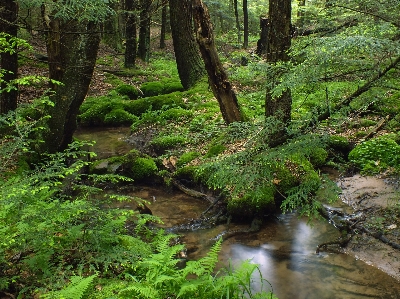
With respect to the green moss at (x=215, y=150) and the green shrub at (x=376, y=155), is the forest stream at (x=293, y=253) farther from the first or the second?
the green moss at (x=215, y=150)

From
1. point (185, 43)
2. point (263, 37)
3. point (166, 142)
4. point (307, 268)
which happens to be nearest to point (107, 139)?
point (166, 142)

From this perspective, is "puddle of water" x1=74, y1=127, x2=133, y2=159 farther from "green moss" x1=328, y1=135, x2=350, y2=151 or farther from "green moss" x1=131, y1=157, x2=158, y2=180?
"green moss" x1=328, y1=135, x2=350, y2=151

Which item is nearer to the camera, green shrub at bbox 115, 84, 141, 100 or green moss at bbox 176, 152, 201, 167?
green moss at bbox 176, 152, 201, 167

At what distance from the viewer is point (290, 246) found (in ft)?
20.1

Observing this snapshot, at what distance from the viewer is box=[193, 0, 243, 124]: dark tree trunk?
8.12 m

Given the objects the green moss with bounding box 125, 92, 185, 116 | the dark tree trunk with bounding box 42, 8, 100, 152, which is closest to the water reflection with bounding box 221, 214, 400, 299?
the dark tree trunk with bounding box 42, 8, 100, 152

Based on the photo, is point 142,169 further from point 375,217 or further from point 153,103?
point 375,217

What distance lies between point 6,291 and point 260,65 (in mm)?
3397

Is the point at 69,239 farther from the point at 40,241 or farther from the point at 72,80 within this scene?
the point at 72,80

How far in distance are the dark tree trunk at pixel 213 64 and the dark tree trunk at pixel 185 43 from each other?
167 inches

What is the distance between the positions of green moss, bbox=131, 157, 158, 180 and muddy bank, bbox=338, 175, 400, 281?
435 cm

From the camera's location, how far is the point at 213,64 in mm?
8336

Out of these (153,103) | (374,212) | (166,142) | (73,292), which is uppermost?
(153,103)

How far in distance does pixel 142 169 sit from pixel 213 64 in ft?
10.1
